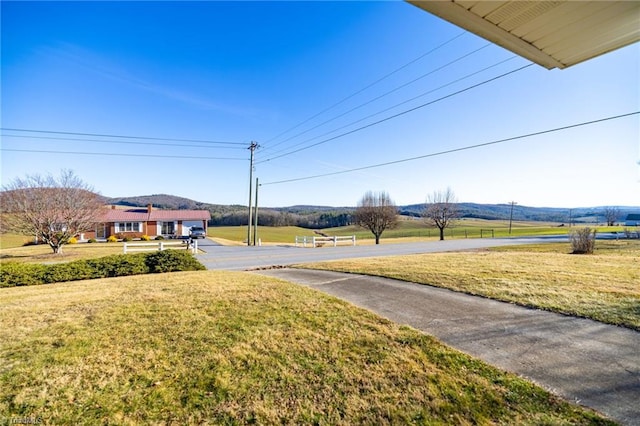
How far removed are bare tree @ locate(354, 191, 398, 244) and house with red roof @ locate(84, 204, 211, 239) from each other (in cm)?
2281

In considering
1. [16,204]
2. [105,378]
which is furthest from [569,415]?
[16,204]

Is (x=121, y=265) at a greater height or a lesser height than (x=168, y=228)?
greater

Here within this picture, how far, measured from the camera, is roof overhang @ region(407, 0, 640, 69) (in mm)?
2547

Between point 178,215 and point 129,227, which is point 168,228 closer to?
point 178,215

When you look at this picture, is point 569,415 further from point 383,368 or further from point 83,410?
point 83,410

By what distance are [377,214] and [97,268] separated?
30.7m

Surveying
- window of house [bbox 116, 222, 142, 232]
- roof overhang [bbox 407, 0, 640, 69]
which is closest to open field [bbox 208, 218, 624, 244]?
window of house [bbox 116, 222, 142, 232]

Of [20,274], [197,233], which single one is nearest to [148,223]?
[197,233]

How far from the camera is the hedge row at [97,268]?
848 centimetres

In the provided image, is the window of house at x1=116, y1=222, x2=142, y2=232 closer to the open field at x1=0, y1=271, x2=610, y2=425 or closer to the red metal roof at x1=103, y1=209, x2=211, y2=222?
the red metal roof at x1=103, y1=209, x2=211, y2=222

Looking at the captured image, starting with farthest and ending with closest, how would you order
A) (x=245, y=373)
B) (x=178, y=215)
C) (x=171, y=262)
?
(x=178, y=215)
(x=171, y=262)
(x=245, y=373)

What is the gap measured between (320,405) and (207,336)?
2.25 meters

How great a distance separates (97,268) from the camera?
973cm

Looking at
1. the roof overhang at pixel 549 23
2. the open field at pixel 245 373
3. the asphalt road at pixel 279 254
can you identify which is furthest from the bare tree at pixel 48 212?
the roof overhang at pixel 549 23
